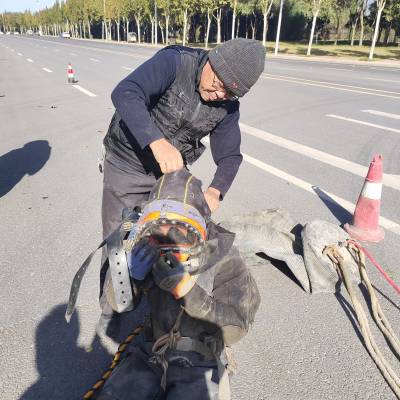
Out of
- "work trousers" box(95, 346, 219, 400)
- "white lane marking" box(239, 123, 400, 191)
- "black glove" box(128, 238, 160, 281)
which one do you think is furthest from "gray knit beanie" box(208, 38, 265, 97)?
"white lane marking" box(239, 123, 400, 191)

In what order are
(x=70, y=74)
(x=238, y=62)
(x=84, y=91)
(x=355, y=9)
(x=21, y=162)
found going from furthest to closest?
1. (x=355, y=9)
2. (x=70, y=74)
3. (x=84, y=91)
4. (x=21, y=162)
5. (x=238, y=62)

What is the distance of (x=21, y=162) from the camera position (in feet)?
21.4

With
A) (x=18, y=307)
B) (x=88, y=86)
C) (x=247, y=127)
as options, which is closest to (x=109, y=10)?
(x=88, y=86)

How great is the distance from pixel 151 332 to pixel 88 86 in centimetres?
1397

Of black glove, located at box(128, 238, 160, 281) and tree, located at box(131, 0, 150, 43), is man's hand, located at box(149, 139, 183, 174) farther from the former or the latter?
tree, located at box(131, 0, 150, 43)

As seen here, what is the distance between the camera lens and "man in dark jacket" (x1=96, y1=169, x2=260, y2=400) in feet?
6.41

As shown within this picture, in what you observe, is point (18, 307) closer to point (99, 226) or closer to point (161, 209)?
point (99, 226)

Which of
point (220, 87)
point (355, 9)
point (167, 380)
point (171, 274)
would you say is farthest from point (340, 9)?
point (167, 380)

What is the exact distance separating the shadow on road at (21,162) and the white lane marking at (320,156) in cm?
404

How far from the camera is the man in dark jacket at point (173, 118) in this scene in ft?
7.15

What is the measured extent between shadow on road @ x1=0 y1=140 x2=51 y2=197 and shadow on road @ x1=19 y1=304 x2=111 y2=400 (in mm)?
3013

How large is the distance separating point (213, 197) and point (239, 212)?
6.34ft

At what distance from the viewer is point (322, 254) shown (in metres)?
3.16

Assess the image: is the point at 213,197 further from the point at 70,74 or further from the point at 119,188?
the point at 70,74
